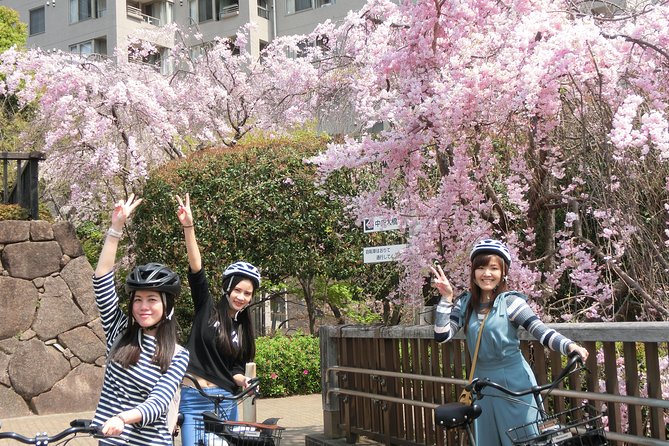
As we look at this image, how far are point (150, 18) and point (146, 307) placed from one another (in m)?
31.4

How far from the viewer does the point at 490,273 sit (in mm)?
4504

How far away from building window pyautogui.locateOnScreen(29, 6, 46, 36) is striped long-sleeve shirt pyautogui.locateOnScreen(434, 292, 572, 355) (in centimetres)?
3351

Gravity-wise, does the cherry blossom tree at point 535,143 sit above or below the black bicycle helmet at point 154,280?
above

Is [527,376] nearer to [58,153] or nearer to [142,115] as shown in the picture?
[142,115]

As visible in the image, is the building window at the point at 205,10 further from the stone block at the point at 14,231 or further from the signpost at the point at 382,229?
the signpost at the point at 382,229

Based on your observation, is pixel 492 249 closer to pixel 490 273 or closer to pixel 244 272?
pixel 490 273

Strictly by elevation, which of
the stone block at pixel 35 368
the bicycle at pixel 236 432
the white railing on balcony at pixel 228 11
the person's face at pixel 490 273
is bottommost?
the stone block at pixel 35 368

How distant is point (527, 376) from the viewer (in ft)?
14.4

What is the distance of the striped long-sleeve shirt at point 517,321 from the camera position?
4074 mm

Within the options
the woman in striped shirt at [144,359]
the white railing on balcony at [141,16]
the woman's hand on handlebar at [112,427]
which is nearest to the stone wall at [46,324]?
the woman in striped shirt at [144,359]

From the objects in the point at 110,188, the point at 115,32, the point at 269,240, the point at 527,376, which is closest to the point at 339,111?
the point at 269,240

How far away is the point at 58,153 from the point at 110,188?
146 cm

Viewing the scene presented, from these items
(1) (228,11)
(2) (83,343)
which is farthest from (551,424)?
(1) (228,11)

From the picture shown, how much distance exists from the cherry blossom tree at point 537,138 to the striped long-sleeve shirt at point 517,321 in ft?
5.40
